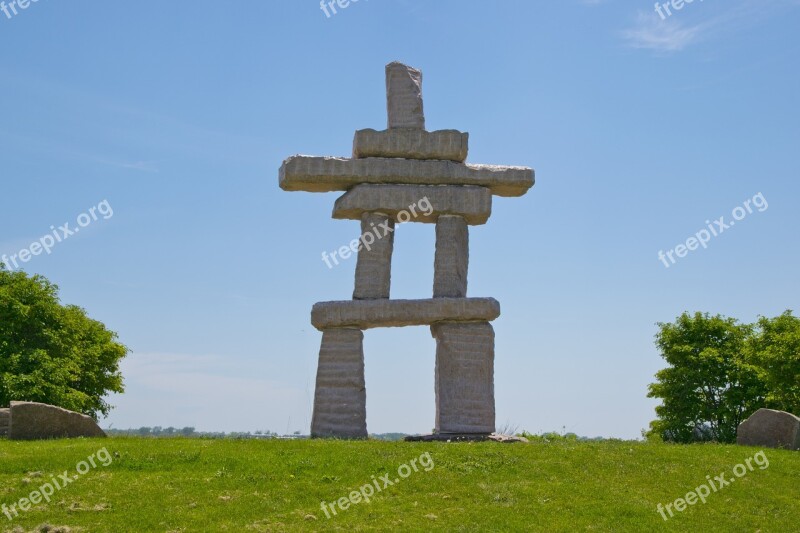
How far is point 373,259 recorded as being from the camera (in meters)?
20.3

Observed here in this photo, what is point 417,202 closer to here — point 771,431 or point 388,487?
point 388,487

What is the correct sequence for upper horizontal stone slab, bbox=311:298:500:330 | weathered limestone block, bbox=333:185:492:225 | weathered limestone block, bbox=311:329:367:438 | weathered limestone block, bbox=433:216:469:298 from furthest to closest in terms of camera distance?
weathered limestone block, bbox=433:216:469:298 < weathered limestone block, bbox=333:185:492:225 < upper horizontal stone slab, bbox=311:298:500:330 < weathered limestone block, bbox=311:329:367:438

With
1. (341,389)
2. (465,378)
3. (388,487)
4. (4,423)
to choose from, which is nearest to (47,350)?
(4,423)

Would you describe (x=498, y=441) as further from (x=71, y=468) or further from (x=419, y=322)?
(x=71, y=468)

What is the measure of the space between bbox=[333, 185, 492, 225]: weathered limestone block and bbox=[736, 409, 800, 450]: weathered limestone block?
7.59 meters

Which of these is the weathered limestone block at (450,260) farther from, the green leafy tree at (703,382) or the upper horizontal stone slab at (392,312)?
the green leafy tree at (703,382)

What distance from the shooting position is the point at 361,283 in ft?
66.4

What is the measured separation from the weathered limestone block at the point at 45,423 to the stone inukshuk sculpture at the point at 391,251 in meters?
4.82

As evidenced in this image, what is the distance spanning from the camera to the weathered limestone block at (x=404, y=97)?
2111cm

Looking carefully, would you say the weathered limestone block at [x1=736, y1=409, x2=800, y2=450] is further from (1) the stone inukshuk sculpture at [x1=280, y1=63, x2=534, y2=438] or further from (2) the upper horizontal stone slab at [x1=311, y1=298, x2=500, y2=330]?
(2) the upper horizontal stone slab at [x1=311, y1=298, x2=500, y2=330]

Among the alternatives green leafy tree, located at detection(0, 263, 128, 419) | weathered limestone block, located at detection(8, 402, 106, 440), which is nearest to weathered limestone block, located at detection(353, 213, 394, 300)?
weathered limestone block, located at detection(8, 402, 106, 440)

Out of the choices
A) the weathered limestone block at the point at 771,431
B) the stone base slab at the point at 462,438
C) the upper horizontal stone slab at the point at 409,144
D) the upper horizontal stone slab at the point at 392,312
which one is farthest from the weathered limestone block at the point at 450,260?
the weathered limestone block at the point at 771,431

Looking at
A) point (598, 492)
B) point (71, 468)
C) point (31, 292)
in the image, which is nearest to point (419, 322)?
point (598, 492)

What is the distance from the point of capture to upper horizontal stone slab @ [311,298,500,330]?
64.3 feet
